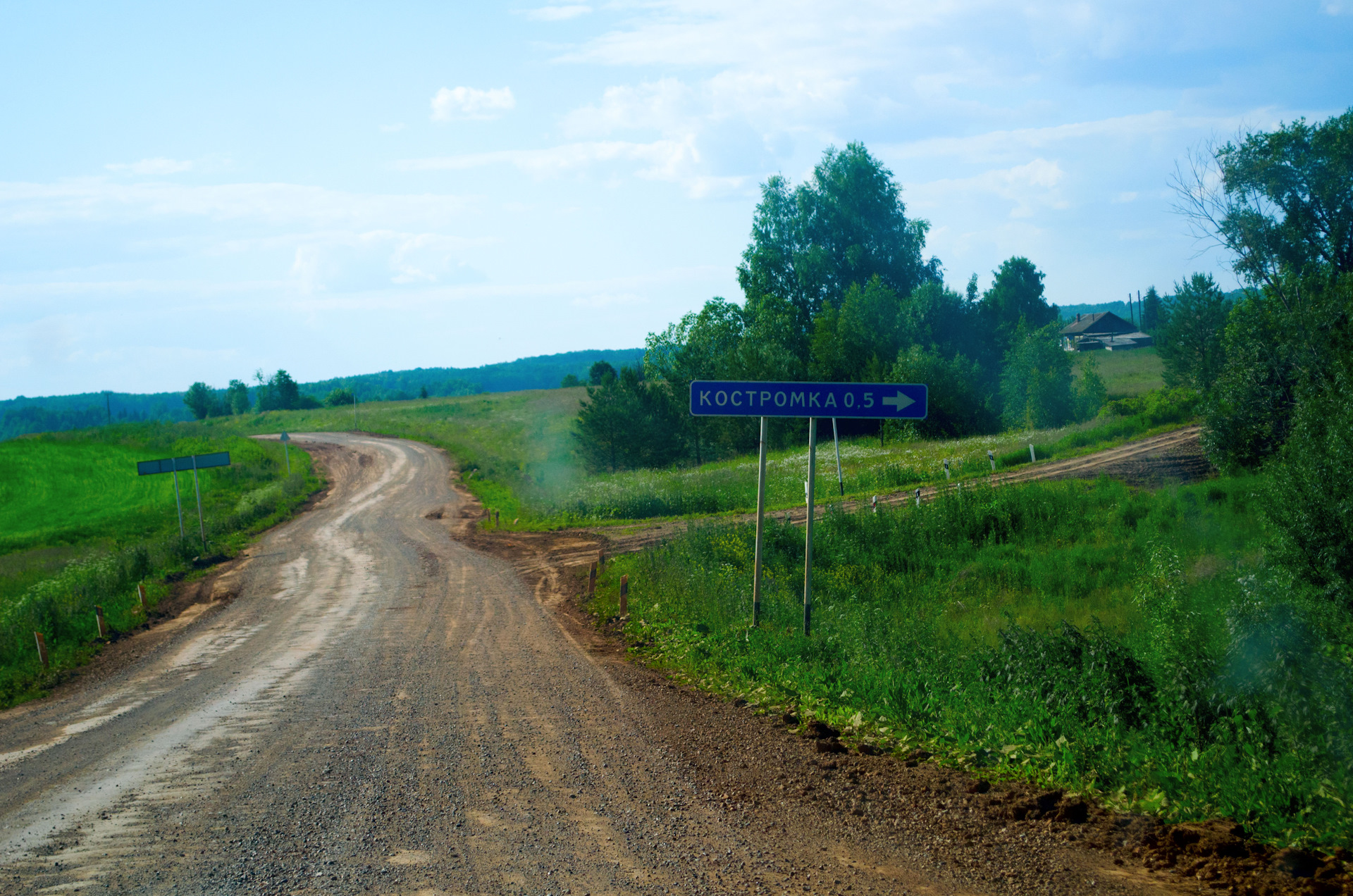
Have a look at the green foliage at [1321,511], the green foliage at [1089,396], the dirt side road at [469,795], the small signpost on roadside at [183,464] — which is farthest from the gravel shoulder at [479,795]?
the green foliage at [1089,396]

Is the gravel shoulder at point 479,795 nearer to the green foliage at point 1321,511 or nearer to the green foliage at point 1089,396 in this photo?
the green foliage at point 1321,511

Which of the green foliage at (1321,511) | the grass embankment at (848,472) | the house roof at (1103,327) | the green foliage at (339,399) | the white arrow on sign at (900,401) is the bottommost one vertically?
the grass embankment at (848,472)

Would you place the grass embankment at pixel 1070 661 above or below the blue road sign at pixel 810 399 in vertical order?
below

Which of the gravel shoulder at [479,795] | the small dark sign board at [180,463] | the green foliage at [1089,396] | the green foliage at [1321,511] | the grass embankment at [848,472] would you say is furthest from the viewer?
the green foliage at [1089,396]

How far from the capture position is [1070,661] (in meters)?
7.80

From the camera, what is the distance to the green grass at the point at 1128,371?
6006 centimetres

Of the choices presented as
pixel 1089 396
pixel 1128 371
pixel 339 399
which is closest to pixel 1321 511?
pixel 1089 396

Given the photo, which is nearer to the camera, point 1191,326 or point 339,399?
point 1191,326

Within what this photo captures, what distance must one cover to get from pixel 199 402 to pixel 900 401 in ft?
433

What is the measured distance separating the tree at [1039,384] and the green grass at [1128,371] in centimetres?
923

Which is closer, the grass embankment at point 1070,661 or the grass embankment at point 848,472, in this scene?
the grass embankment at point 1070,661

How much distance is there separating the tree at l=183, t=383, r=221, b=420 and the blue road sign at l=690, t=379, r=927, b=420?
125130mm

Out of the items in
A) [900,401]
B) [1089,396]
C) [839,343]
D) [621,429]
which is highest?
[839,343]

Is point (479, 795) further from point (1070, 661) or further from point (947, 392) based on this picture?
point (947, 392)
